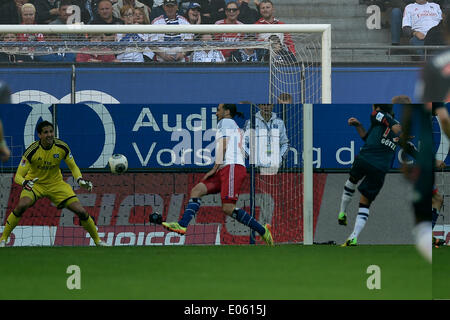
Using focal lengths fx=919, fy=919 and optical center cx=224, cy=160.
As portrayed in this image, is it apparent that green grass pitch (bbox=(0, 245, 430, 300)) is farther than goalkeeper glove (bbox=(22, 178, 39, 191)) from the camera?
No

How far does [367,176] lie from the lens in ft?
36.3

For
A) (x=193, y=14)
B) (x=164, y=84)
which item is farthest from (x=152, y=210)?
(x=193, y=14)

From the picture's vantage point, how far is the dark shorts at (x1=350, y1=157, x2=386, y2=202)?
11.0m

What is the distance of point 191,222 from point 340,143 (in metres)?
2.06

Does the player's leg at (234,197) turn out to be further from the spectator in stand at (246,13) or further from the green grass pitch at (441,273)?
the spectator in stand at (246,13)

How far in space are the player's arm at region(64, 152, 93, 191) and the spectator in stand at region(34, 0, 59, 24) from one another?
196 inches

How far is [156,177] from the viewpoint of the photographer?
11.2m

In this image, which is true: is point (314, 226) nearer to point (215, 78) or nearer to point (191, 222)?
point (191, 222)

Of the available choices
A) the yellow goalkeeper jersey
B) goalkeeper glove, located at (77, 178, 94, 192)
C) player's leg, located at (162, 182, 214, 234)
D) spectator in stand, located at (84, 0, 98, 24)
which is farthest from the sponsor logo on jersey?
spectator in stand, located at (84, 0, 98, 24)

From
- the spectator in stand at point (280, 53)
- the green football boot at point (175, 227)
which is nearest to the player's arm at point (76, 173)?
the green football boot at point (175, 227)

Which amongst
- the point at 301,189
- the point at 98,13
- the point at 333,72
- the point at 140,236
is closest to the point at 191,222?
the point at 140,236

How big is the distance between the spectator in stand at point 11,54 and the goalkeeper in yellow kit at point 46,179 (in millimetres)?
2412

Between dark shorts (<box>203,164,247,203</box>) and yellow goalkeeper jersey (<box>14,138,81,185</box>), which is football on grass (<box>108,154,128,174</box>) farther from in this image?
dark shorts (<box>203,164,247,203</box>)

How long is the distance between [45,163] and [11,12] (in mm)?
5019
